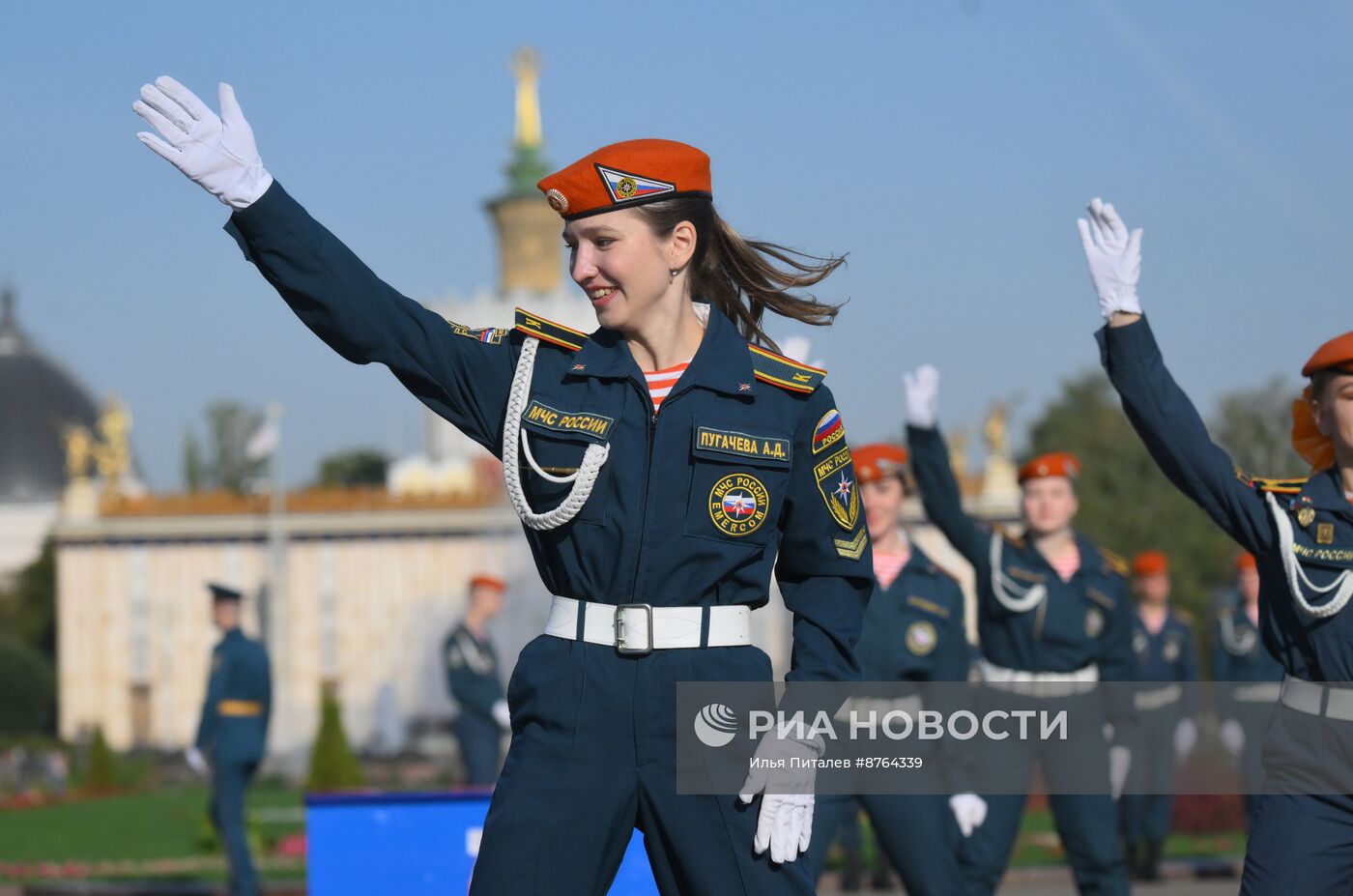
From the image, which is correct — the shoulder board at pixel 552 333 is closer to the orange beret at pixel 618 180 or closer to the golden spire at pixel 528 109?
the orange beret at pixel 618 180

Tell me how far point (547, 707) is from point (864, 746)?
4766mm

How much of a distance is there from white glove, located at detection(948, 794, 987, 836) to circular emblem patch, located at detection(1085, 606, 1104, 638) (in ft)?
2.86

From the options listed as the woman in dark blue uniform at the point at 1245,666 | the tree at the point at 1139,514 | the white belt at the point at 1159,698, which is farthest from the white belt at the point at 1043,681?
the tree at the point at 1139,514

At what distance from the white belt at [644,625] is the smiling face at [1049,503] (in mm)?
4910

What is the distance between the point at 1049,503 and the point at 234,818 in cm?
562

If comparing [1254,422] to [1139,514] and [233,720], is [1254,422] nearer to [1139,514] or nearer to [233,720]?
[1139,514]

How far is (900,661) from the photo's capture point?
855 centimetres

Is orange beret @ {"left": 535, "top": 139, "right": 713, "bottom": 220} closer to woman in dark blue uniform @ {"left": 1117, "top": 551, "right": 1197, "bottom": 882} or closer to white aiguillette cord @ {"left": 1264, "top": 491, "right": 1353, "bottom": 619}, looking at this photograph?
white aiguillette cord @ {"left": 1264, "top": 491, "right": 1353, "bottom": 619}

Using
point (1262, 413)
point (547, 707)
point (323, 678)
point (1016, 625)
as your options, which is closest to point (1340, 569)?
point (547, 707)

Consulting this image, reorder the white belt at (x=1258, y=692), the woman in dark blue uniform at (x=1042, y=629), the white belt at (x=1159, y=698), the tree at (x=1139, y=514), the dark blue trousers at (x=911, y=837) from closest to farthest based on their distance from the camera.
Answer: the dark blue trousers at (x=911, y=837)
the woman in dark blue uniform at (x=1042, y=629)
the white belt at (x=1159, y=698)
the white belt at (x=1258, y=692)
the tree at (x=1139, y=514)

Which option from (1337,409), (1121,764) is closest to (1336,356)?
(1337,409)

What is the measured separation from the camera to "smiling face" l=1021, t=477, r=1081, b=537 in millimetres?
8805

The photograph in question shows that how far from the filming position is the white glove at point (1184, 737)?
16.5 meters

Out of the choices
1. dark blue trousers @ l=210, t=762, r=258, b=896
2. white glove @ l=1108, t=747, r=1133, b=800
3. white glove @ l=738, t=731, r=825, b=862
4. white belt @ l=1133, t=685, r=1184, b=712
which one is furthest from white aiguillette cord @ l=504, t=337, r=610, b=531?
white belt @ l=1133, t=685, r=1184, b=712
